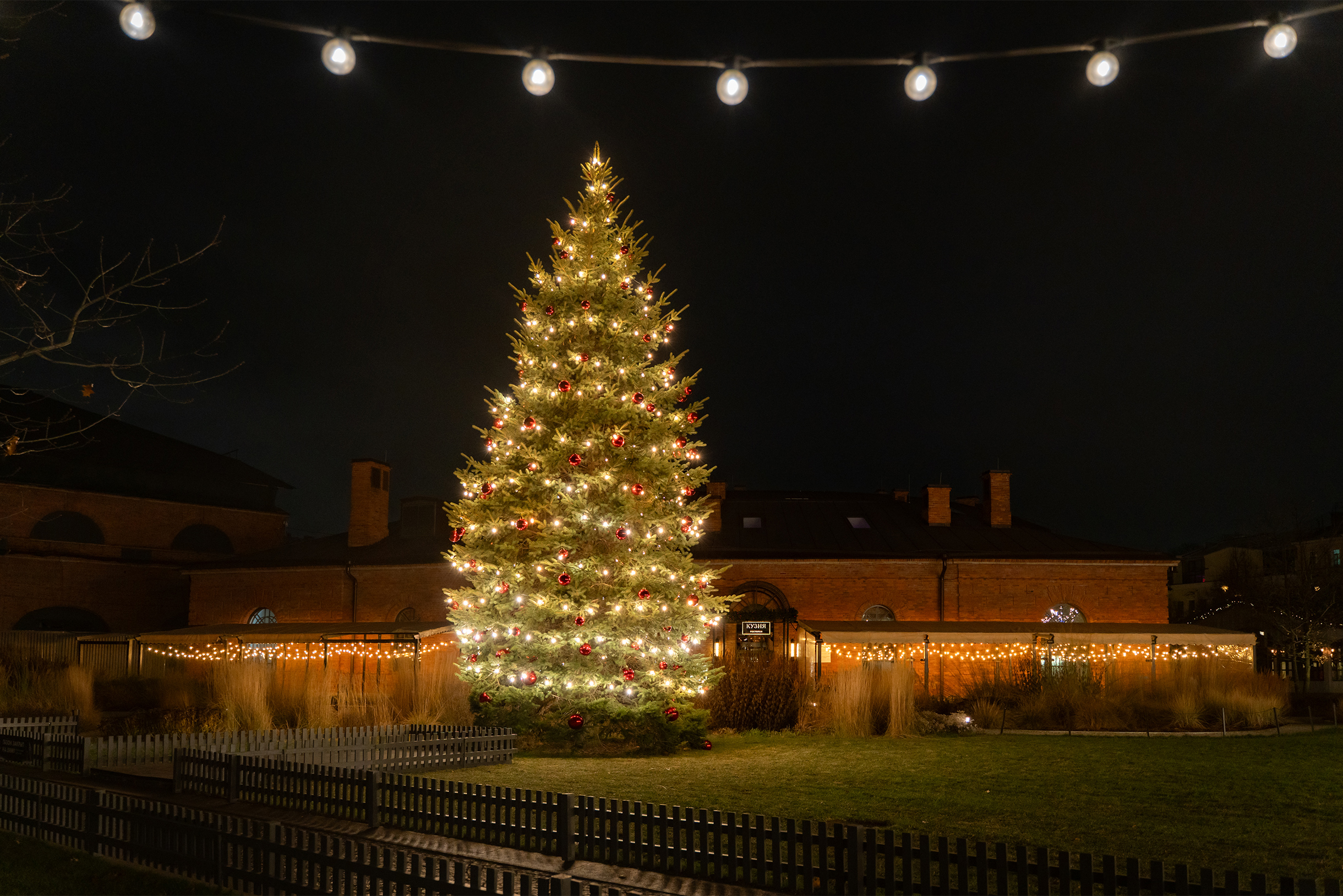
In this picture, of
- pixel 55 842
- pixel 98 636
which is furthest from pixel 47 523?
pixel 55 842

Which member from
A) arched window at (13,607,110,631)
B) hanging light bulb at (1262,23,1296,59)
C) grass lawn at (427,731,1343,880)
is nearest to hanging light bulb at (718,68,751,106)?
hanging light bulb at (1262,23,1296,59)

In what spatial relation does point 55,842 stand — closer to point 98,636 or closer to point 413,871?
point 413,871

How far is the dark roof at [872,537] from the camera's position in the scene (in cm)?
3025

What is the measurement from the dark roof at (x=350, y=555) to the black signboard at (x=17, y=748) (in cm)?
1731

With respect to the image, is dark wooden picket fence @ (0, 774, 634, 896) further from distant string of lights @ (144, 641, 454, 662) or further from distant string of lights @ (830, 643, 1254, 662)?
distant string of lights @ (830, 643, 1254, 662)

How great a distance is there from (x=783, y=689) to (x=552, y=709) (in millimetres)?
5521

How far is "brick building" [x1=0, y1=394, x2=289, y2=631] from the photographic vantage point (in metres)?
34.8

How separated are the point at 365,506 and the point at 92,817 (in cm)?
2576

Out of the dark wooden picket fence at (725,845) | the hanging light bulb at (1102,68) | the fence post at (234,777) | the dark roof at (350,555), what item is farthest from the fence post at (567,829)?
the dark roof at (350,555)

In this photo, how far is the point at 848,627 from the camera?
28031 mm

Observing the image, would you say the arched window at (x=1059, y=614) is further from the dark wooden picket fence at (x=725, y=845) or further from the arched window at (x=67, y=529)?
the arched window at (x=67, y=529)

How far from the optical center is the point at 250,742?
13.3m

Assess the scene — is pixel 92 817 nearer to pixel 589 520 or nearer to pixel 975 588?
pixel 589 520

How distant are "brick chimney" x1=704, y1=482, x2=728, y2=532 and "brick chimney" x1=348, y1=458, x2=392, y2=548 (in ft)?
36.1
